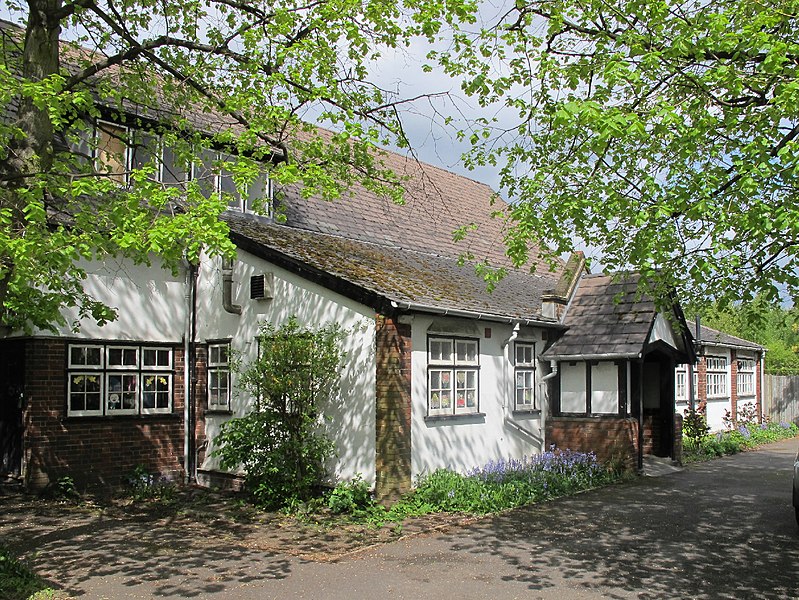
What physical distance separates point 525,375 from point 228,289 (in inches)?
238

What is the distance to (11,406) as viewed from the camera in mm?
12992

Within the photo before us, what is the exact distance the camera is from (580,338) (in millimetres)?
15398

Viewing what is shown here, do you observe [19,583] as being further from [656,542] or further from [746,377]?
[746,377]

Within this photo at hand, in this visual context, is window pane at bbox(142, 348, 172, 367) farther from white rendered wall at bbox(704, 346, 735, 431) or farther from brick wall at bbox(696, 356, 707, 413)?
white rendered wall at bbox(704, 346, 735, 431)

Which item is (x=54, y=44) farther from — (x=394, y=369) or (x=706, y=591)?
(x=706, y=591)

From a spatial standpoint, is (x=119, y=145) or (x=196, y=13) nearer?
(x=196, y=13)

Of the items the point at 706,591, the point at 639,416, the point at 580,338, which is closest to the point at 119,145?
the point at 580,338

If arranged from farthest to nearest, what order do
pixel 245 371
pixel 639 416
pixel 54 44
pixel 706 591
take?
pixel 639 416 < pixel 245 371 < pixel 54 44 < pixel 706 591

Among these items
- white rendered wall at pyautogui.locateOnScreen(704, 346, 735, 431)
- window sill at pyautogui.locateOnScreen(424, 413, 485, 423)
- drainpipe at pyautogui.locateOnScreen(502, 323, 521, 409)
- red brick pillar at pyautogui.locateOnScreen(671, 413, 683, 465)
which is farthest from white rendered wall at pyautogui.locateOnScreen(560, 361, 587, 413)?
white rendered wall at pyautogui.locateOnScreen(704, 346, 735, 431)

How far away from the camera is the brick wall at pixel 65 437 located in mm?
12312

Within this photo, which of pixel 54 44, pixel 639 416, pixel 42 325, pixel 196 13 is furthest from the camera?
pixel 639 416

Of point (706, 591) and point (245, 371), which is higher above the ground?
point (245, 371)

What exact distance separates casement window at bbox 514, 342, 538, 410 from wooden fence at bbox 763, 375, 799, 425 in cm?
1657

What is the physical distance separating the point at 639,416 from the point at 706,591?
7.49 meters
